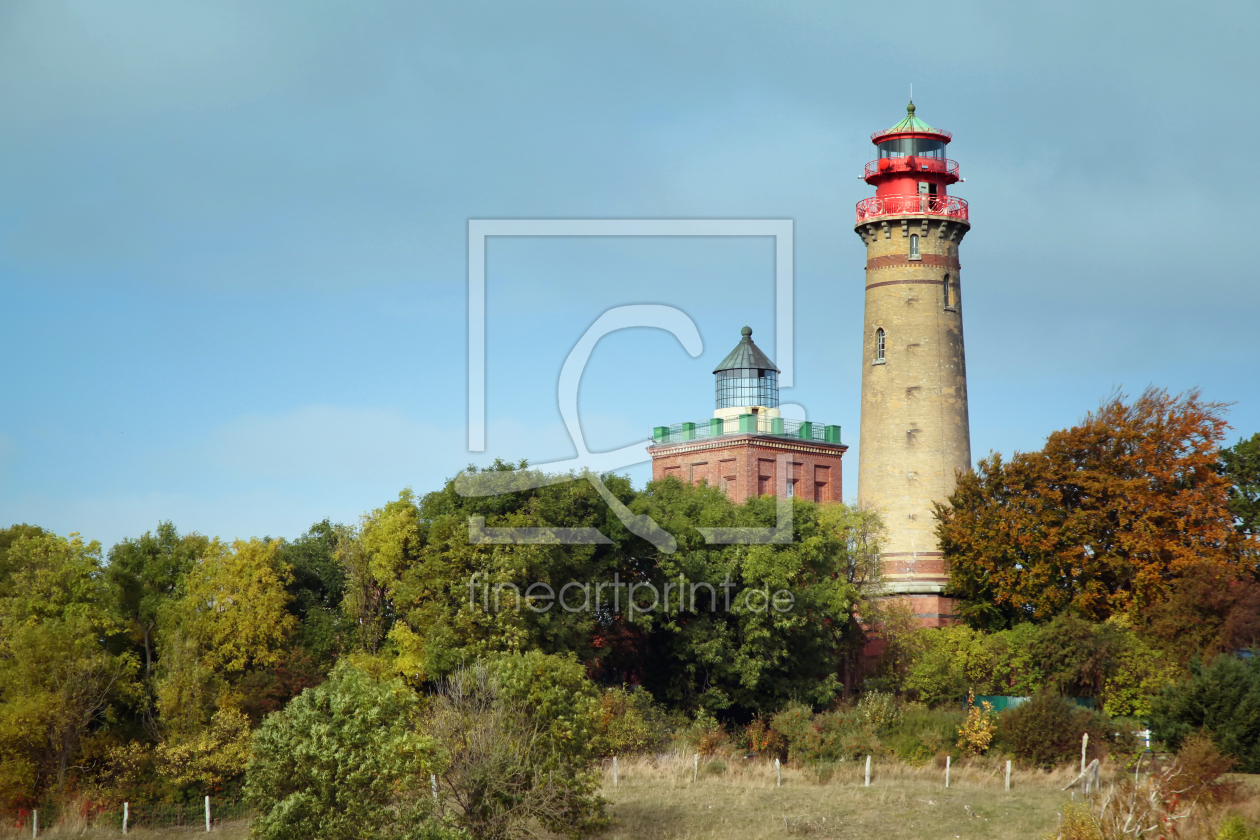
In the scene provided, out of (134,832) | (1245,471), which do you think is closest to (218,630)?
(134,832)

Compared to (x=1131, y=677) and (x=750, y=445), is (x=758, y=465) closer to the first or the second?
(x=750, y=445)

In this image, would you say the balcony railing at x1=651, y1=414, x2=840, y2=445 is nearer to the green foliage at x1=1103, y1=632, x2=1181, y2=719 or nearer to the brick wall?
the brick wall

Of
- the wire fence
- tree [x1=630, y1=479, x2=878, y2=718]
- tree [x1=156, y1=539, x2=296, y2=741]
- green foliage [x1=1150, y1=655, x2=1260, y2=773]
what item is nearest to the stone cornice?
tree [x1=630, y1=479, x2=878, y2=718]

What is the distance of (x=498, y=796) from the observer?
86.3 feet

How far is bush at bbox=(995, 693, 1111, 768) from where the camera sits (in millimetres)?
36156

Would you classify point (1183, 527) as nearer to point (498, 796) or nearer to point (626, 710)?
point (626, 710)

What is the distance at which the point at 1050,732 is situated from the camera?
36.2 meters

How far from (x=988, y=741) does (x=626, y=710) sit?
961 cm

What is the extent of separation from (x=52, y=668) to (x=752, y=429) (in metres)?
30.1

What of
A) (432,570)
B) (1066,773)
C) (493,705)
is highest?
(432,570)

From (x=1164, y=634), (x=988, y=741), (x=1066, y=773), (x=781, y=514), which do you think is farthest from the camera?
(x=781, y=514)

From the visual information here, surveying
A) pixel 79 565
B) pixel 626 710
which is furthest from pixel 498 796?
pixel 79 565

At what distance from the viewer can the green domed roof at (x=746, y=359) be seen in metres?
59.8

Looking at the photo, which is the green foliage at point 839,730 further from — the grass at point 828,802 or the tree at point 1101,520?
the tree at point 1101,520
